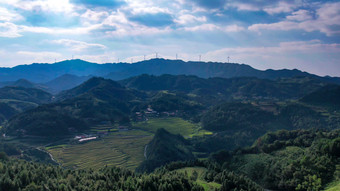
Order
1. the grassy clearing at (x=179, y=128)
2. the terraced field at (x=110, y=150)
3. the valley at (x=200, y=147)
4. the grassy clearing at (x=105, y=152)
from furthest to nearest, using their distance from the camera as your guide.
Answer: the grassy clearing at (x=179, y=128) < the terraced field at (x=110, y=150) < the grassy clearing at (x=105, y=152) < the valley at (x=200, y=147)

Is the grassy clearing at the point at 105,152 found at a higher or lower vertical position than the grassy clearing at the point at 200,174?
lower

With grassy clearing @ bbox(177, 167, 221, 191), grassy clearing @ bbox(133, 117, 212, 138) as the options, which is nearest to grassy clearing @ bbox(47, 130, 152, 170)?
grassy clearing @ bbox(133, 117, 212, 138)

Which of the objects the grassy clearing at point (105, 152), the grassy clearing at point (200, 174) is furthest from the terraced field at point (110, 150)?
the grassy clearing at point (200, 174)

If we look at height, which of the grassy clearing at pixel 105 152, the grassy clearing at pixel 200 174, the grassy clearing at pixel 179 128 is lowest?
the grassy clearing at pixel 105 152

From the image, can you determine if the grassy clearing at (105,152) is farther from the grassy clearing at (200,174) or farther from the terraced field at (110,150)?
the grassy clearing at (200,174)

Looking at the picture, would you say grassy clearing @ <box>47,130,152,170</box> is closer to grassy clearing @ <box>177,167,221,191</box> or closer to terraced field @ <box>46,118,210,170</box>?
terraced field @ <box>46,118,210,170</box>

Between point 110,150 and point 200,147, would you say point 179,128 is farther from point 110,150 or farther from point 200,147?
point 110,150

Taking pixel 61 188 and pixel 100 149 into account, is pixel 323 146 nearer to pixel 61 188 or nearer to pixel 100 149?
pixel 61 188

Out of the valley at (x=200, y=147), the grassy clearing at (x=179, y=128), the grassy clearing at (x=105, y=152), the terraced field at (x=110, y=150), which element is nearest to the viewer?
the valley at (x=200, y=147)

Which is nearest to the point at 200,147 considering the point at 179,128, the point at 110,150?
the point at 179,128
